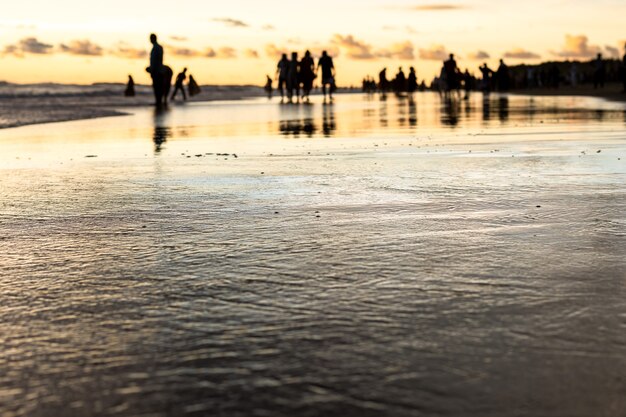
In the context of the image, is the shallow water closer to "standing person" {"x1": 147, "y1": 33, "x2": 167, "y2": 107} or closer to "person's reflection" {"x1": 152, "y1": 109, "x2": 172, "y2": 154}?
"person's reflection" {"x1": 152, "y1": 109, "x2": 172, "y2": 154}

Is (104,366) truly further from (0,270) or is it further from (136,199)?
(136,199)

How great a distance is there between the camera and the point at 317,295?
3.20 m

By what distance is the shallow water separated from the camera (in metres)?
2.24

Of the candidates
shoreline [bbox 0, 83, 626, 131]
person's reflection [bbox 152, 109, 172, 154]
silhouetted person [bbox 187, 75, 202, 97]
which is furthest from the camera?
silhouetted person [bbox 187, 75, 202, 97]

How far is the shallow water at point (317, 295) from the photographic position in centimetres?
224

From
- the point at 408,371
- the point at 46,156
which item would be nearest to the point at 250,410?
the point at 408,371

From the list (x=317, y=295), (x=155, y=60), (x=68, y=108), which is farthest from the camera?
(x=68, y=108)

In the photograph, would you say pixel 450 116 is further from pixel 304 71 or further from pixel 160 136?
pixel 304 71

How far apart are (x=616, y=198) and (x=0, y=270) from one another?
381cm

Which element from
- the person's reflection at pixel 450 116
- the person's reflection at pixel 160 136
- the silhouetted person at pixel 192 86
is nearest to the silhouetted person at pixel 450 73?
the silhouetted person at pixel 192 86

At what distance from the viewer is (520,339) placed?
264cm

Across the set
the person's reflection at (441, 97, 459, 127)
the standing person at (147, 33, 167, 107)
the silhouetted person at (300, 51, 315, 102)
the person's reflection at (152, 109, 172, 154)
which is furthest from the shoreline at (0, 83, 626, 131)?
the silhouetted person at (300, 51, 315, 102)

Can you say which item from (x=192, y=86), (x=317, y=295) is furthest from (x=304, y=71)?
(x=317, y=295)

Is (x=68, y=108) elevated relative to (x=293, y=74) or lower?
lower
